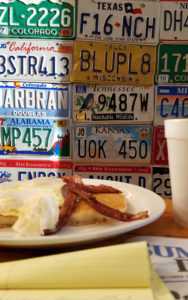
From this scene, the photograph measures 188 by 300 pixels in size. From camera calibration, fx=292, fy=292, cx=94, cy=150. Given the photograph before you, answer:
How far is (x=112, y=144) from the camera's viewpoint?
75.0 inches

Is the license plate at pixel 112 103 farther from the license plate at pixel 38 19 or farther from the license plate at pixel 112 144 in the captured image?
the license plate at pixel 38 19

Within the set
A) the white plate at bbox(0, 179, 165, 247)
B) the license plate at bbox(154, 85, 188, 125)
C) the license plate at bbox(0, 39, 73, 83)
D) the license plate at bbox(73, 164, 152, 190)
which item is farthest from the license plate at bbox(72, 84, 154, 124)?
the white plate at bbox(0, 179, 165, 247)

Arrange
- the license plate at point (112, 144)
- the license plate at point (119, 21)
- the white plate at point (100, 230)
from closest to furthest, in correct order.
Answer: the white plate at point (100, 230)
the license plate at point (119, 21)
the license plate at point (112, 144)

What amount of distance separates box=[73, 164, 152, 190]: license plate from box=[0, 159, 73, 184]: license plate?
0.08m

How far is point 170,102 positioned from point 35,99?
2.86 ft

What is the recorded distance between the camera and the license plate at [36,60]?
184 cm

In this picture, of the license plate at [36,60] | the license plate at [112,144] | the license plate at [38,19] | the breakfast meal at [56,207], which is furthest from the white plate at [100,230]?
the license plate at [38,19]

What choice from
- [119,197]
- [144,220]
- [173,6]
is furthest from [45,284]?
[173,6]

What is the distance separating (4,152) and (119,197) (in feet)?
4.76

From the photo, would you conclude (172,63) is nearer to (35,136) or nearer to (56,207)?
(35,136)

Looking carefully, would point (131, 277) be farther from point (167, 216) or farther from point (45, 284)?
point (167, 216)

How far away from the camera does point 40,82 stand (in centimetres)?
187

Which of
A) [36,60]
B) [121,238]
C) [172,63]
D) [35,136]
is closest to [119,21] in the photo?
[172,63]

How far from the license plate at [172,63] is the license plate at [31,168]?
83 centimetres
